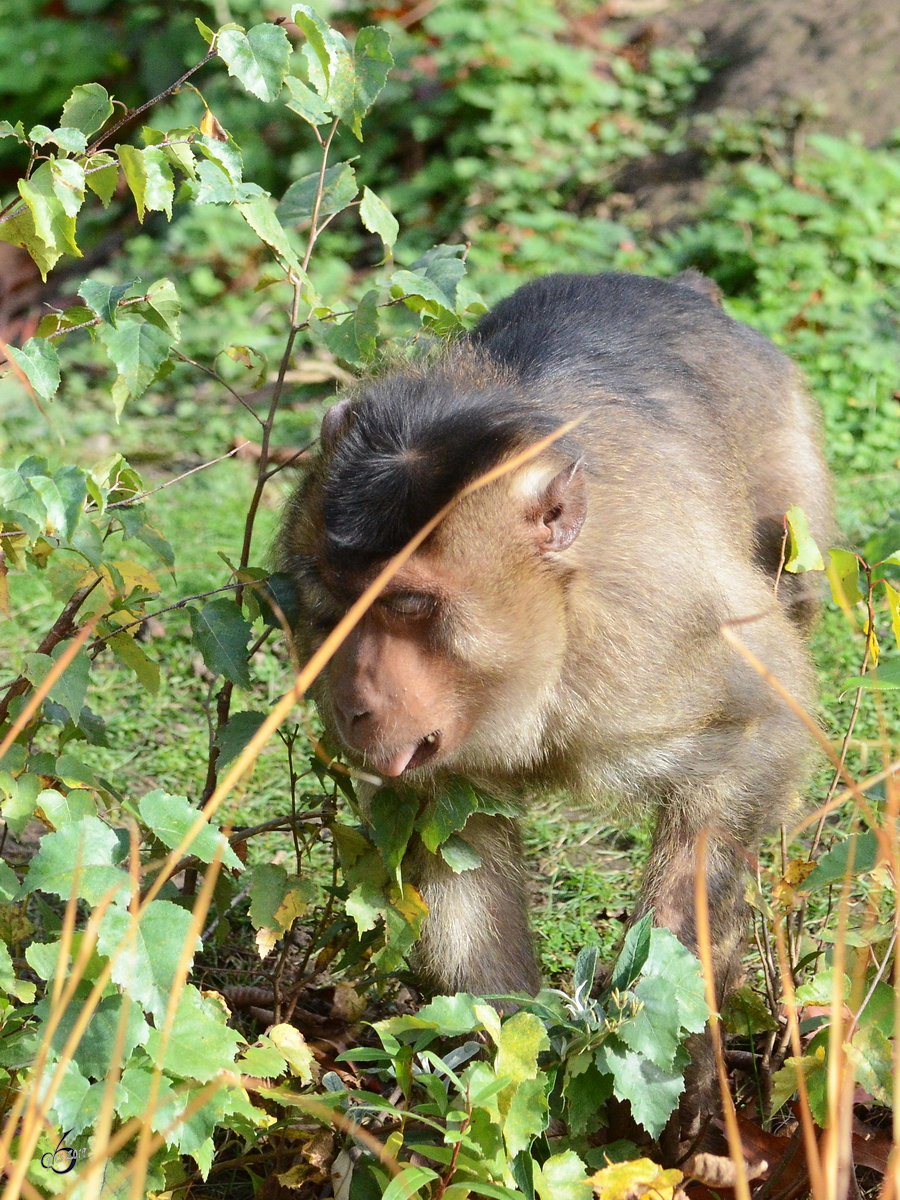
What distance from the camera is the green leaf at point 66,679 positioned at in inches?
105

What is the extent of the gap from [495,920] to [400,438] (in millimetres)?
1233

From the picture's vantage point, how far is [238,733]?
3074 millimetres

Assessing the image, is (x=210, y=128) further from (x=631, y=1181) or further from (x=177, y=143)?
A: (x=631, y=1181)

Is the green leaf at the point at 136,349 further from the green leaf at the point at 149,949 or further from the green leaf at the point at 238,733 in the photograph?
the green leaf at the point at 149,949

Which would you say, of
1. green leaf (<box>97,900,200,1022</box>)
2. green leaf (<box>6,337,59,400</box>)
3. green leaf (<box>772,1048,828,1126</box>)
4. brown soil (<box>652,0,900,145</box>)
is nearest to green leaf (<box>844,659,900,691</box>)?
green leaf (<box>772,1048,828,1126</box>)

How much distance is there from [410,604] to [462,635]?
0.15 metres

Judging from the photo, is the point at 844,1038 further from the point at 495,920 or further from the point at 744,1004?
the point at 495,920

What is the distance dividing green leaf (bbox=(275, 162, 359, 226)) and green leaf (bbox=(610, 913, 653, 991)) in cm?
180

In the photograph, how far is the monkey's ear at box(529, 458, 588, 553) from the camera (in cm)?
301

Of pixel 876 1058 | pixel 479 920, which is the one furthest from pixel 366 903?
pixel 876 1058

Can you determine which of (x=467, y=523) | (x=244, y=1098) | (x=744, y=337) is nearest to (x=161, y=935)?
(x=244, y=1098)

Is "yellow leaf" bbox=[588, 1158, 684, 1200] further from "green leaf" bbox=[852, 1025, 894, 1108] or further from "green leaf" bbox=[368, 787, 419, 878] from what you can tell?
"green leaf" bbox=[368, 787, 419, 878]

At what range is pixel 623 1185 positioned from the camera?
241cm

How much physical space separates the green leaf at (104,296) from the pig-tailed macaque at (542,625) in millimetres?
608
